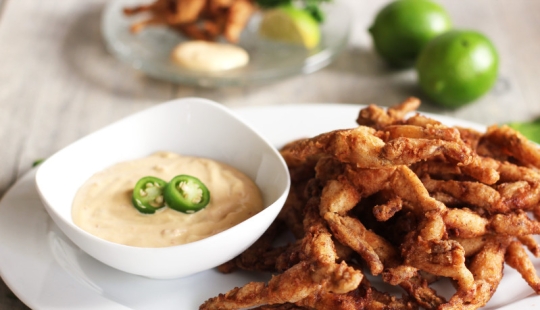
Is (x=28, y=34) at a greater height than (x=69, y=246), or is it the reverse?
(x=69, y=246)

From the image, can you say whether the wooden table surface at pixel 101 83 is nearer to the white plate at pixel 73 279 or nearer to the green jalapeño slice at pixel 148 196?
the white plate at pixel 73 279

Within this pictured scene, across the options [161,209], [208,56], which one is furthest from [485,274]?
[208,56]

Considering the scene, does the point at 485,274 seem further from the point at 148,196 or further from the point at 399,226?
the point at 148,196

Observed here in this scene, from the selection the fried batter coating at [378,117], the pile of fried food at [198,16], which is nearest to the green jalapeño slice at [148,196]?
the fried batter coating at [378,117]

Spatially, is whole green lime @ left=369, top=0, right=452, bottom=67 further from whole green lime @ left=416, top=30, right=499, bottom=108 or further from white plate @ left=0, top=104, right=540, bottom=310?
white plate @ left=0, top=104, right=540, bottom=310

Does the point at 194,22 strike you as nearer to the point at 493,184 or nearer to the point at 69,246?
the point at 69,246

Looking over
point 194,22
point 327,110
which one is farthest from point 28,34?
point 327,110
